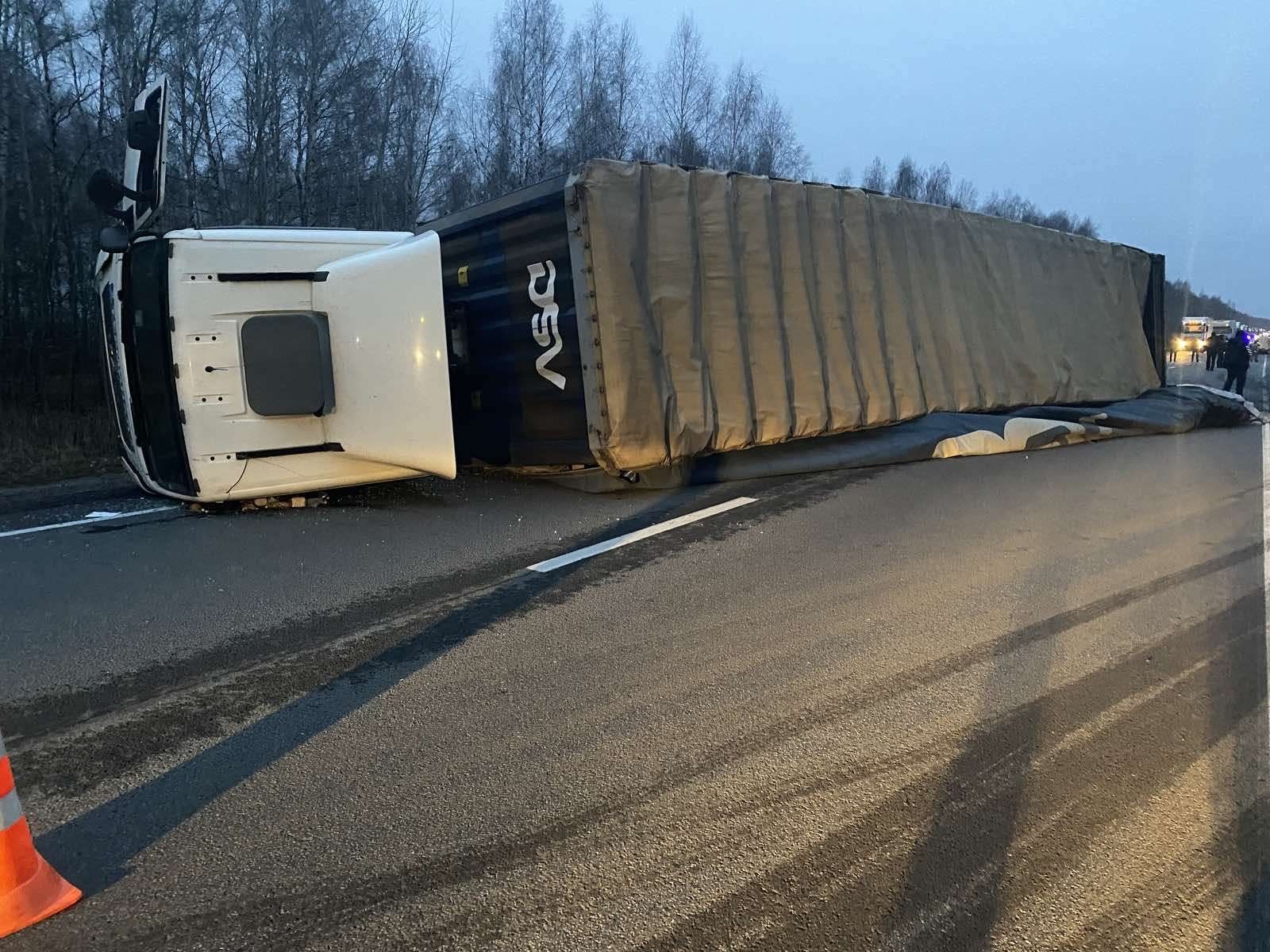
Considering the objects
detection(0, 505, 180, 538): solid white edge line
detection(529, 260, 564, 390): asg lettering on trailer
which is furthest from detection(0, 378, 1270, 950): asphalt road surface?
detection(529, 260, 564, 390): asg lettering on trailer

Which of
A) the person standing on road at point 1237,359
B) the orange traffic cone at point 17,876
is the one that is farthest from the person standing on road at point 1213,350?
the orange traffic cone at point 17,876

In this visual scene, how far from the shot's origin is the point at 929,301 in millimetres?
9445

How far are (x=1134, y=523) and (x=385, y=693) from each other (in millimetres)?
5658

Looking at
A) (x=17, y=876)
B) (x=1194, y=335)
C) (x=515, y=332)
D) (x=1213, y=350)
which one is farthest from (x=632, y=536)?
(x=1194, y=335)

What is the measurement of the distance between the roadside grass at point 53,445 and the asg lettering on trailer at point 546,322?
584 cm

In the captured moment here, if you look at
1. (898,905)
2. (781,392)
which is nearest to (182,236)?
(781,392)

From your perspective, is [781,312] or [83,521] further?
[781,312]

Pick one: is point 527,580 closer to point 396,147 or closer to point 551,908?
point 551,908

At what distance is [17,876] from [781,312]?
690 cm

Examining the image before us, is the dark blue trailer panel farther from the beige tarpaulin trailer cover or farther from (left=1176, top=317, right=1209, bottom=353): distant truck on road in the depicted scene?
(left=1176, top=317, right=1209, bottom=353): distant truck on road

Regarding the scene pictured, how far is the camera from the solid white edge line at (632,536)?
5.56 metres

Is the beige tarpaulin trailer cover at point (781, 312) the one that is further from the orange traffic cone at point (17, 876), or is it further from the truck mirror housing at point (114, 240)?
the orange traffic cone at point (17, 876)

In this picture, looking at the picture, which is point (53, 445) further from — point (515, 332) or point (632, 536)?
point (632, 536)

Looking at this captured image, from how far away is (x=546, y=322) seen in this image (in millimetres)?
7023
